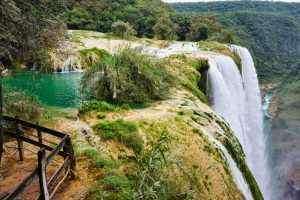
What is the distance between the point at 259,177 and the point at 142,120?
549 inches

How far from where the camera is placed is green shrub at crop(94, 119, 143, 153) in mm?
9516

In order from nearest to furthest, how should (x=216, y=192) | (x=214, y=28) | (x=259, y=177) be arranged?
(x=216, y=192)
(x=259, y=177)
(x=214, y=28)

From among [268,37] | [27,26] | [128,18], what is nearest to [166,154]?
[27,26]

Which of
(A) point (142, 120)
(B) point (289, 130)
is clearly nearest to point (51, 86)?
(A) point (142, 120)

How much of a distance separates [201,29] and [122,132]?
1906 inches

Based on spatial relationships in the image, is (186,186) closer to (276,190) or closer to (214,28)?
(276,190)

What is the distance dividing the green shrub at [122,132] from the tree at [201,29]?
47.1 meters

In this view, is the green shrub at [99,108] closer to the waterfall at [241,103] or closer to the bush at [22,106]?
the bush at [22,106]

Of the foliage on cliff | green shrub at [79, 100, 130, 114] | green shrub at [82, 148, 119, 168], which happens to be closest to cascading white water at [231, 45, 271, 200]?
green shrub at [79, 100, 130, 114]

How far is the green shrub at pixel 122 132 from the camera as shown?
952 cm

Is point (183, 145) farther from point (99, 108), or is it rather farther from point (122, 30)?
point (122, 30)

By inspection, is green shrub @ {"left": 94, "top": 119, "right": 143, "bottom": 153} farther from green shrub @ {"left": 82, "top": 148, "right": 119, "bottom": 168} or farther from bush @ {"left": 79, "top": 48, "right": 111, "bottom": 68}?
bush @ {"left": 79, "top": 48, "right": 111, "bottom": 68}

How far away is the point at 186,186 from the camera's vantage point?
8.30 m

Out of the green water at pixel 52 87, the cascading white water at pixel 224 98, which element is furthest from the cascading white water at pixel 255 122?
the green water at pixel 52 87
